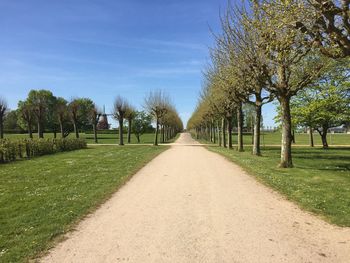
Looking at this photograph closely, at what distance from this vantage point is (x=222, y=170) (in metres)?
16.5

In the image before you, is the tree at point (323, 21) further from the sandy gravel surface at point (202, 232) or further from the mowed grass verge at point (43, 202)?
the mowed grass verge at point (43, 202)

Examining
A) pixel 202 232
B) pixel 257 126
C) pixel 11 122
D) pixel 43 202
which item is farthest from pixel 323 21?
pixel 11 122

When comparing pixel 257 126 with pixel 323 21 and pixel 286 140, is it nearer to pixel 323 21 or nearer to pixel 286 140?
pixel 286 140

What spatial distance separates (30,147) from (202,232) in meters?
22.3

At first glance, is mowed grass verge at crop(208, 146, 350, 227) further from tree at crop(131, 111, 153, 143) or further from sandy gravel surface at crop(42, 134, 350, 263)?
tree at crop(131, 111, 153, 143)

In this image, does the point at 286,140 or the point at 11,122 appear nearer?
the point at 286,140

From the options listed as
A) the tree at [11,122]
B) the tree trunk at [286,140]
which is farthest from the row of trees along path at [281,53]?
the tree at [11,122]

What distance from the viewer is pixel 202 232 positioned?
22.1ft

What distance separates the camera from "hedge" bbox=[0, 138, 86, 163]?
2184cm

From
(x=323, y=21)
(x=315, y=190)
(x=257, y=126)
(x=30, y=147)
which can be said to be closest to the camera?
(x=323, y=21)

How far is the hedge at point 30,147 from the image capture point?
71.7 ft

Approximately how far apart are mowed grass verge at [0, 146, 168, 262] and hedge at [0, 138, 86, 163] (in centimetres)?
569

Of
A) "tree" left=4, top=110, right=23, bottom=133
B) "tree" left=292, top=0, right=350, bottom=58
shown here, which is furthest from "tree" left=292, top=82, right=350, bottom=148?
"tree" left=4, top=110, right=23, bottom=133

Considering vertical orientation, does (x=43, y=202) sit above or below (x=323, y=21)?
below
